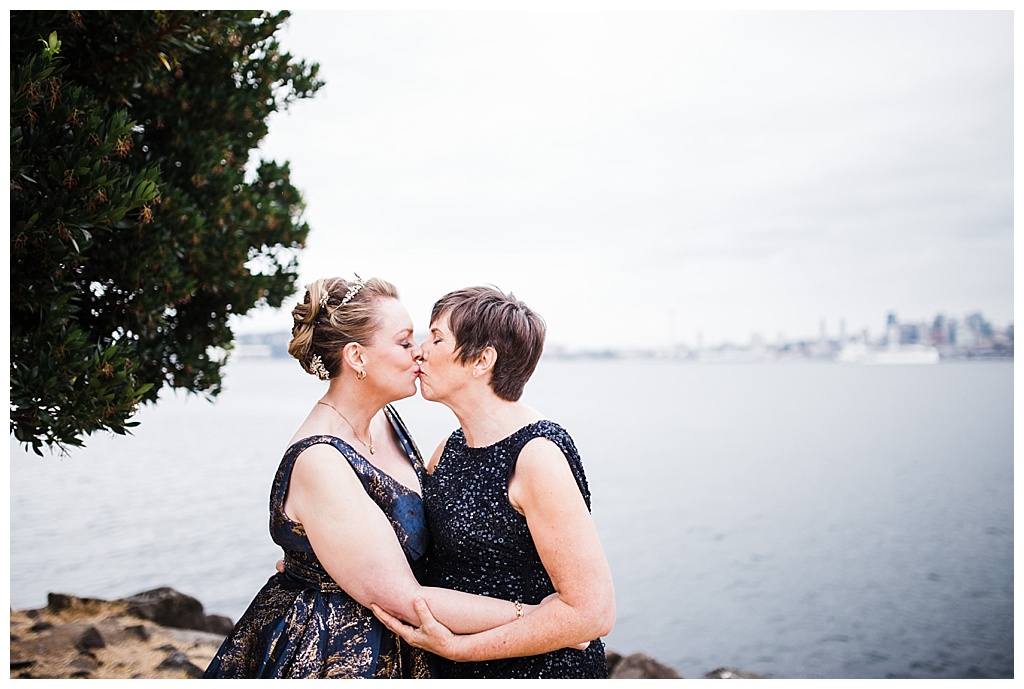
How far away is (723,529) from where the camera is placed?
39.7 feet

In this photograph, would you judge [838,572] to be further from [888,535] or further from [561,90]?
[561,90]

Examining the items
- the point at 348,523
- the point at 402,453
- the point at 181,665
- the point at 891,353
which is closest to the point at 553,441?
the point at 348,523

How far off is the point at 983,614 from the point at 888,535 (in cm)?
255

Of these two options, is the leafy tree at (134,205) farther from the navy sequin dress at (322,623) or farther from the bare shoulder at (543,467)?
the bare shoulder at (543,467)

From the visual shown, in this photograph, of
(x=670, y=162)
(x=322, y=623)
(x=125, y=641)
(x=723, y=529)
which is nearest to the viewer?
(x=322, y=623)

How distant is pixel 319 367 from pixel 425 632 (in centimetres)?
79

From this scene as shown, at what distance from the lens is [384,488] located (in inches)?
90.4

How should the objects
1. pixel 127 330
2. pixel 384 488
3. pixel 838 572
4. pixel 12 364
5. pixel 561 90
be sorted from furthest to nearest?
pixel 838 572
pixel 561 90
pixel 127 330
pixel 12 364
pixel 384 488

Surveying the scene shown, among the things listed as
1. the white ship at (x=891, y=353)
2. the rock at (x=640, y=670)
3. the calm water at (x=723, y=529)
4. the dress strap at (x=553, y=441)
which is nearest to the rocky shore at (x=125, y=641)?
the rock at (x=640, y=670)

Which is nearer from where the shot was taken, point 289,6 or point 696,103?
point 289,6

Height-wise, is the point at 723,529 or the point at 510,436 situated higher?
the point at 510,436

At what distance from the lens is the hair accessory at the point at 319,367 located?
97.3 inches

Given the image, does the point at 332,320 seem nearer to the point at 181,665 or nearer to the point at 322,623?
the point at 322,623
